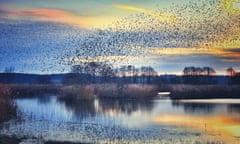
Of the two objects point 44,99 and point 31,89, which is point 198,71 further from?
point 31,89

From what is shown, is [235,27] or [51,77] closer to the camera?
[235,27]

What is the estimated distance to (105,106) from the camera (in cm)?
1212

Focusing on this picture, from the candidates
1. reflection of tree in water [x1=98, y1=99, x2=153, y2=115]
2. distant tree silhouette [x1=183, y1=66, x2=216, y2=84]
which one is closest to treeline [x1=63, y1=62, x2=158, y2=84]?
reflection of tree in water [x1=98, y1=99, x2=153, y2=115]

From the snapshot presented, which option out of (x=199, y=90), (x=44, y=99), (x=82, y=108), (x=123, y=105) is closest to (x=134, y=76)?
(x=123, y=105)

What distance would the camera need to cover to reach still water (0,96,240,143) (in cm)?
1094

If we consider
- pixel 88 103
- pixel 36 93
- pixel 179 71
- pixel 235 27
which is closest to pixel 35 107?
pixel 36 93

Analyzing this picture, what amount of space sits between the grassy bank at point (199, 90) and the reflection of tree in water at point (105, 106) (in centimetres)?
58

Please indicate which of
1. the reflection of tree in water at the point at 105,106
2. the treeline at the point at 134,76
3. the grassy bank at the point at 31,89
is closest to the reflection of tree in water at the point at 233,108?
the treeline at the point at 134,76

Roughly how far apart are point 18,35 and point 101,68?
2.17m

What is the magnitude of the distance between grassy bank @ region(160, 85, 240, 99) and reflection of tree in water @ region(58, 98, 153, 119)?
0.58 meters

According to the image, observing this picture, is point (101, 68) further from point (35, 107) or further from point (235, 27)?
point (235, 27)

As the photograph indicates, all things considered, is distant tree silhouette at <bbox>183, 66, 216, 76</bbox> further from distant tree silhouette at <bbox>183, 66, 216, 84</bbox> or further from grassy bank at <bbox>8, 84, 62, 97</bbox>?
grassy bank at <bbox>8, 84, 62, 97</bbox>

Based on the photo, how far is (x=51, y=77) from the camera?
12.5 meters

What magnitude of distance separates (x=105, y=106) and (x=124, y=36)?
162 centimetres
